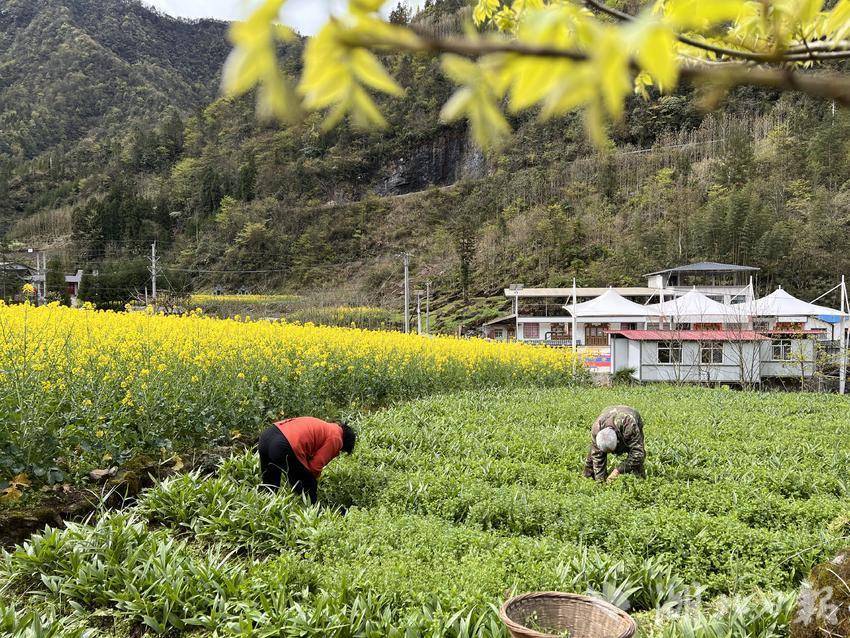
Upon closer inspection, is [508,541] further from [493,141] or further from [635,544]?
[493,141]

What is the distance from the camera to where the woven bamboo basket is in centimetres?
285

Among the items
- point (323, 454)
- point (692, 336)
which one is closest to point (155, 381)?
point (323, 454)

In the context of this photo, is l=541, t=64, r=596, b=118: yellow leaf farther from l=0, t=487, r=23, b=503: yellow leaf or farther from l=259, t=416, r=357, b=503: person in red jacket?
l=0, t=487, r=23, b=503: yellow leaf

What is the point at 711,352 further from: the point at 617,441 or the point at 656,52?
the point at 656,52

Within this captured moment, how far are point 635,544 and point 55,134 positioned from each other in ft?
302

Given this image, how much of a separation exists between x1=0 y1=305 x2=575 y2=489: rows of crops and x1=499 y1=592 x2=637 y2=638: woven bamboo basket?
374 cm

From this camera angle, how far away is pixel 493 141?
0.75m

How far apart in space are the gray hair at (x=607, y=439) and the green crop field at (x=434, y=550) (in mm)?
343

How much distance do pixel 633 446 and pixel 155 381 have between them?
4.67 m

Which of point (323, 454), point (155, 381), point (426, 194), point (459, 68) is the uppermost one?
point (426, 194)

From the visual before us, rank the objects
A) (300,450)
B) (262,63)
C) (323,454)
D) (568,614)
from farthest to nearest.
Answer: (323,454) < (300,450) < (568,614) < (262,63)

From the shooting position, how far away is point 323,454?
203 inches

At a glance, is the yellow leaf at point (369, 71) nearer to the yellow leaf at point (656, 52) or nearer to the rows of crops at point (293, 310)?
the yellow leaf at point (656, 52)

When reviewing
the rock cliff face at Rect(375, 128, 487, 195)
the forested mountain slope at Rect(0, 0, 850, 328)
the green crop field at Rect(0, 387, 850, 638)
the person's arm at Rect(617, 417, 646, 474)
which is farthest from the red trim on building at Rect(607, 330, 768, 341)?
the rock cliff face at Rect(375, 128, 487, 195)
